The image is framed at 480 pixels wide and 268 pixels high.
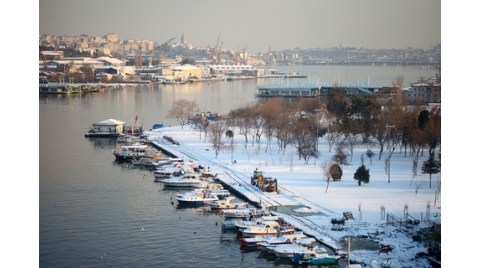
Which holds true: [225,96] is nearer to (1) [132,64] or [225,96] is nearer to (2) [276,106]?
(1) [132,64]

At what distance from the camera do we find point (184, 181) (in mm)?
7965

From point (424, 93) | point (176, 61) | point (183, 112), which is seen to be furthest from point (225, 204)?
point (176, 61)

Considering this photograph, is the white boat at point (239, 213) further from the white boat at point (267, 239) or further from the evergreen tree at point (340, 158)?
the evergreen tree at point (340, 158)

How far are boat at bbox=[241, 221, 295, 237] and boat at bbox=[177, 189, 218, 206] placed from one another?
1089mm

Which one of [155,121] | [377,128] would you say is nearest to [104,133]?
[155,121]

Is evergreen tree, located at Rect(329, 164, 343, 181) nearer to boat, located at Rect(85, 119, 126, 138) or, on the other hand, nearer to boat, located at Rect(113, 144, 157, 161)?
boat, located at Rect(113, 144, 157, 161)

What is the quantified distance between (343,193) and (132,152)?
10.9 ft

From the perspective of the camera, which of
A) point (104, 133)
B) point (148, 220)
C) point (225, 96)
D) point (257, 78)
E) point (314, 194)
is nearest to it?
point (148, 220)

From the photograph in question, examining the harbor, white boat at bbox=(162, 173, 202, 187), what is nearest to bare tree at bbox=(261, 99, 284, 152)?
the harbor

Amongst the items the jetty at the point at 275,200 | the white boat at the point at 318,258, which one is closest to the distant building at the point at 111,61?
the jetty at the point at 275,200

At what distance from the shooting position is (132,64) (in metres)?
18.4

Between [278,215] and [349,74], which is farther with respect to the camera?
[349,74]

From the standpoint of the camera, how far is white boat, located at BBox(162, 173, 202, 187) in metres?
7.92

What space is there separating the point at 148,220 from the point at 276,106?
5566 mm
